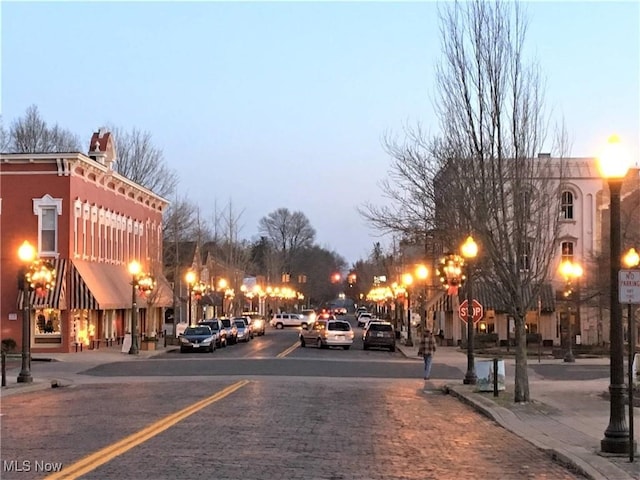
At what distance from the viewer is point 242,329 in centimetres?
6166

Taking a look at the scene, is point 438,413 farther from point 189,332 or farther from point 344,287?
point 344,287

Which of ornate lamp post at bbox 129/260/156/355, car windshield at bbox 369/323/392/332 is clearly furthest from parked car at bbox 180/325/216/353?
car windshield at bbox 369/323/392/332

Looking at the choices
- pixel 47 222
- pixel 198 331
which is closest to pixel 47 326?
pixel 47 222

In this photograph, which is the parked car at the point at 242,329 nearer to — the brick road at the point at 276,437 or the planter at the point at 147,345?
the planter at the point at 147,345

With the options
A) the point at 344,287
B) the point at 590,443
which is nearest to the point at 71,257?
the point at 590,443

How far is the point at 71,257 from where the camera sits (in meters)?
43.8

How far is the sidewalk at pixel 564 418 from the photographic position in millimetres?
12125

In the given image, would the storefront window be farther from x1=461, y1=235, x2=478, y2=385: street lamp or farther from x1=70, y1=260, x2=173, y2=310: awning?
x1=461, y1=235, x2=478, y2=385: street lamp

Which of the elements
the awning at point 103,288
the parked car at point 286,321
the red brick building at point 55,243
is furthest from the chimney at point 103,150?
the parked car at point 286,321

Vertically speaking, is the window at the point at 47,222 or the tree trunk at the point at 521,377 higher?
the window at the point at 47,222

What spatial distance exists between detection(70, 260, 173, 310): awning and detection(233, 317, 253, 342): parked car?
264 inches

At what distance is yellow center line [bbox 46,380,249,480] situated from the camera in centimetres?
1076

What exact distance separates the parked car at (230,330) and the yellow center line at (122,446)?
1438 inches

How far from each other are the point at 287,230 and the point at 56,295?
112 metres
